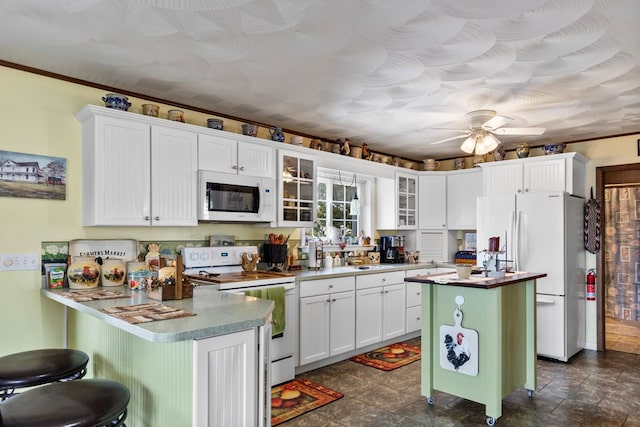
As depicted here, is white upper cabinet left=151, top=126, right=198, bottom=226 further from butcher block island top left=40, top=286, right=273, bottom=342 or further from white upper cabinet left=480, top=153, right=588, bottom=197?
white upper cabinet left=480, top=153, right=588, bottom=197

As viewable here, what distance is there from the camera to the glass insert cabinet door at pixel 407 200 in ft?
18.6

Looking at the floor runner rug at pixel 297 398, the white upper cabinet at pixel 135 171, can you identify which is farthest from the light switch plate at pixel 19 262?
the floor runner rug at pixel 297 398

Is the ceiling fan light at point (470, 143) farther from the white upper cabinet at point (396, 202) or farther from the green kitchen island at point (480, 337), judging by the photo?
the white upper cabinet at point (396, 202)

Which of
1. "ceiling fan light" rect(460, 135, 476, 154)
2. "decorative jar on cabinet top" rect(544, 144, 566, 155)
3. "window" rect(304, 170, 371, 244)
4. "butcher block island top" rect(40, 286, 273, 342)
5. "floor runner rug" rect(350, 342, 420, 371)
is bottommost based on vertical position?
"floor runner rug" rect(350, 342, 420, 371)

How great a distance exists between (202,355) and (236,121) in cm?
292

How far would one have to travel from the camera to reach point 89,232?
10.5 ft

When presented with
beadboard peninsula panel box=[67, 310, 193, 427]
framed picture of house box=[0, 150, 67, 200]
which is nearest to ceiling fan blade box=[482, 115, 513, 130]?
beadboard peninsula panel box=[67, 310, 193, 427]

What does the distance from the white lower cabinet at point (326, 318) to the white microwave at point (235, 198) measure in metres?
0.78

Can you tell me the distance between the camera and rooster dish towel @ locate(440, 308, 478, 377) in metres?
3.04

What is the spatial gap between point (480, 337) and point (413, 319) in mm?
2157

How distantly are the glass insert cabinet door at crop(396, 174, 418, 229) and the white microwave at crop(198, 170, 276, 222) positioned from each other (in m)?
2.22

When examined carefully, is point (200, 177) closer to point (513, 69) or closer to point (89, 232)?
point (89, 232)

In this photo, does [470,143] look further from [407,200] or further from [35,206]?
[35,206]

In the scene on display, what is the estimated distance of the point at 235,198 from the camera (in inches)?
147
